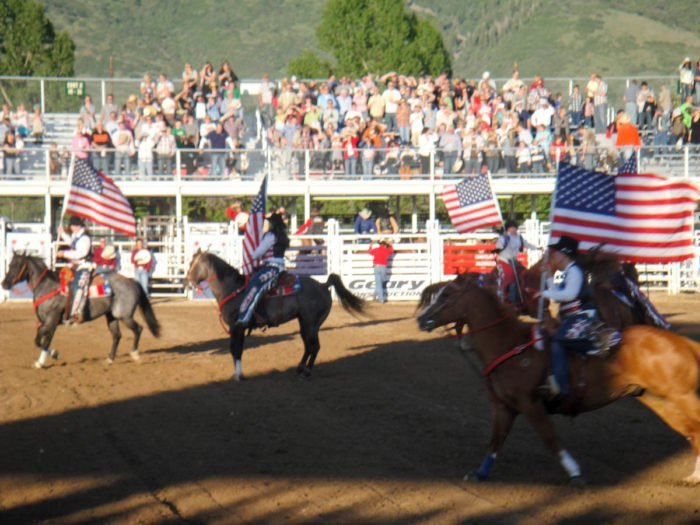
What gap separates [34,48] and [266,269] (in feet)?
184

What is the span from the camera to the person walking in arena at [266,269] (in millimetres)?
15125

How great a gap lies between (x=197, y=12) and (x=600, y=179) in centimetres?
15085

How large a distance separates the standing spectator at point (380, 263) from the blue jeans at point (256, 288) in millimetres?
11038

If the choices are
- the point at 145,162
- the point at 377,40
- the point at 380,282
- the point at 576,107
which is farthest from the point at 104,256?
the point at 377,40

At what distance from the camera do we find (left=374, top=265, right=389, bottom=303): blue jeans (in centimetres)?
2662

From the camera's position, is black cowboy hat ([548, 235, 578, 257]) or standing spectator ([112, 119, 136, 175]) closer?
black cowboy hat ([548, 235, 578, 257])

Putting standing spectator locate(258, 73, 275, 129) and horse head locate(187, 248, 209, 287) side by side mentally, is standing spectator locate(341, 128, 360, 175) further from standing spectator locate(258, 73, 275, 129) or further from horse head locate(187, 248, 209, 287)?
horse head locate(187, 248, 209, 287)

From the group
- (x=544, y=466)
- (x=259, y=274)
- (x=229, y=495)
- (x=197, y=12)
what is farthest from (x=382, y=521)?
(x=197, y=12)

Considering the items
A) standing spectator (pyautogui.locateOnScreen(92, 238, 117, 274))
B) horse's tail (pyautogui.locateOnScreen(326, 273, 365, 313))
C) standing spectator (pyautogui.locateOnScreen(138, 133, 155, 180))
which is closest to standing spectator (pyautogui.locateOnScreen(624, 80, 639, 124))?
standing spectator (pyautogui.locateOnScreen(138, 133, 155, 180))

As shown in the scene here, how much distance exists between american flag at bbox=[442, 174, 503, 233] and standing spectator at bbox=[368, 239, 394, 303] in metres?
→ 3.51

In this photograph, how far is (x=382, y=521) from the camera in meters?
7.98

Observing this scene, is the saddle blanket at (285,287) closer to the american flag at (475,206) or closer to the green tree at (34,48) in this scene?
the american flag at (475,206)

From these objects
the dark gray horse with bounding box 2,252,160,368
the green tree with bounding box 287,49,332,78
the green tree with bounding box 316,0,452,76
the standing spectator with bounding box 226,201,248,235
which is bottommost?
the dark gray horse with bounding box 2,252,160,368

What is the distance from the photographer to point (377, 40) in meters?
76.4
